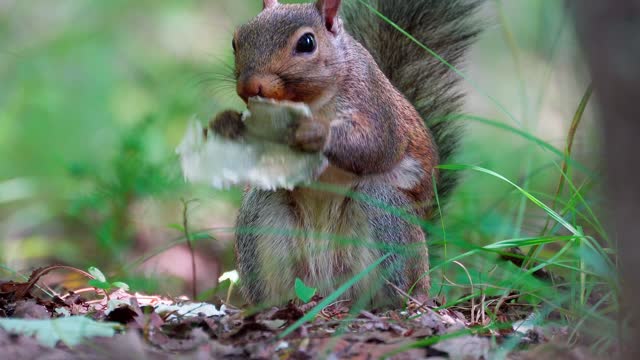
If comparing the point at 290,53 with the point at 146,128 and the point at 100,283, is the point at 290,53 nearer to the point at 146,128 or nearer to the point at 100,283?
the point at 100,283

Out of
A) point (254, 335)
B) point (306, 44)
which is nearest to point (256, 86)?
point (306, 44)

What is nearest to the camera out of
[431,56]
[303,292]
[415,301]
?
[303,292]

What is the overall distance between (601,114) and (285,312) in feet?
3.49

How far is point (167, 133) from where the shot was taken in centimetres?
512

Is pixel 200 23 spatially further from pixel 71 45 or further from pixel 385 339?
pixel 385 339

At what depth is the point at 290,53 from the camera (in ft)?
8.51

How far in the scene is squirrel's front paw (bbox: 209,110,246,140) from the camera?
256 cm

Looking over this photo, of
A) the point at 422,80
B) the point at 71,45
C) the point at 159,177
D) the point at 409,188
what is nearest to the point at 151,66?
the point at 71,45

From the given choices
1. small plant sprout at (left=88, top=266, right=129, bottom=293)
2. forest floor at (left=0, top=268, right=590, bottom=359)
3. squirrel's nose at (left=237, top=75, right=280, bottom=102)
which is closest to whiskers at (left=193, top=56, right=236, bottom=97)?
squirrel's nose at (left=237, top=75, right=280, bottom=102)

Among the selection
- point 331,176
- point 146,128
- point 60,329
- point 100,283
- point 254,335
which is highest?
point 146,128

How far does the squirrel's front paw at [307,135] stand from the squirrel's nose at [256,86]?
11cm

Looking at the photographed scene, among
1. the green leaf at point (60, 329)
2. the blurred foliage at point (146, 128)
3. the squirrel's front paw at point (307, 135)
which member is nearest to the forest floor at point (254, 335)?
the green leaf at point (60, 329)

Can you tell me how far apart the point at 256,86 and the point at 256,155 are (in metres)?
0.21

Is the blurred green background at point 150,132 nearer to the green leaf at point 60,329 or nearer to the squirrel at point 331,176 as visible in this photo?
the squirrel at point 331,176
